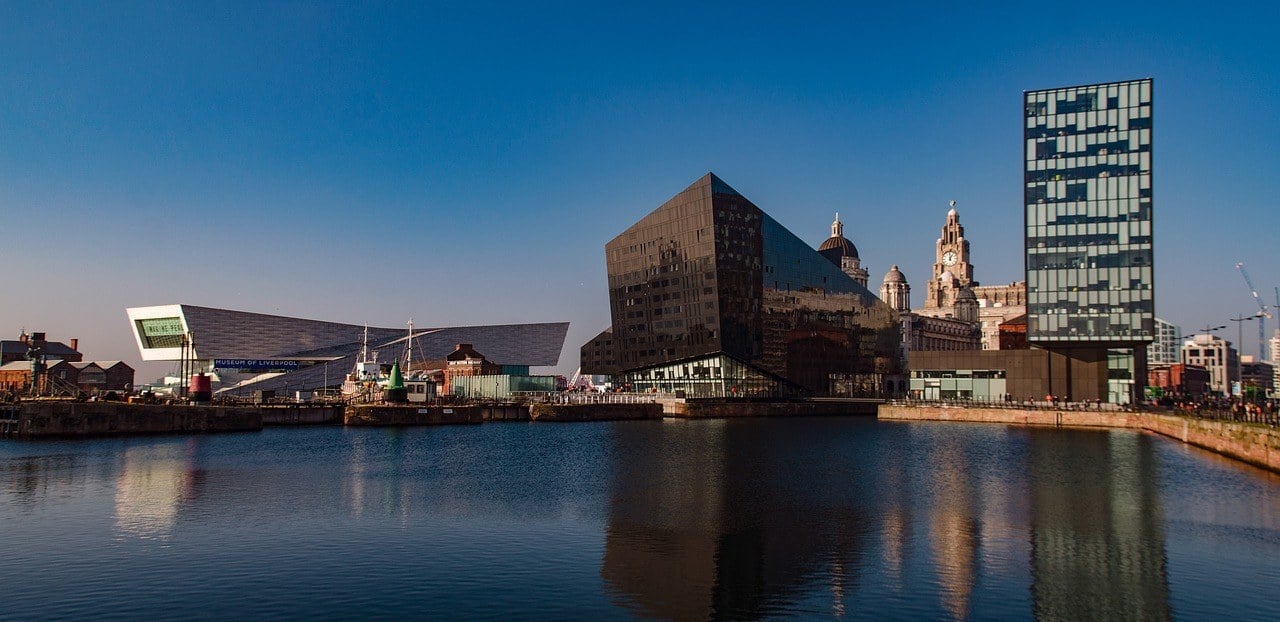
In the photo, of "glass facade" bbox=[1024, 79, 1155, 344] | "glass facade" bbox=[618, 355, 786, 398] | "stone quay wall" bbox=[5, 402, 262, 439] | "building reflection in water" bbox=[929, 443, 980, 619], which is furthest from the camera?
"glass facade" bbox=[618, 355, 786, 398]

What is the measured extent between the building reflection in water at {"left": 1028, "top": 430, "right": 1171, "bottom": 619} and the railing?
69.0ft

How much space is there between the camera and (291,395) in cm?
14012

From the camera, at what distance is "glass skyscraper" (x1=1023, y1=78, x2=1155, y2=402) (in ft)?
313

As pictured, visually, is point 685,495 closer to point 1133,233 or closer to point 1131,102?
point 1133,233

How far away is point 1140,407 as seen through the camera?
94188 mm

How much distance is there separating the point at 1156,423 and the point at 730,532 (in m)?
70.6

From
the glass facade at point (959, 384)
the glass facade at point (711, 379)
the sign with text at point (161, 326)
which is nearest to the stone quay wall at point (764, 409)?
the glass facade at point (711, 379)

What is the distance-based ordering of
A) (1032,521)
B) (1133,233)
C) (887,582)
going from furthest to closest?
(1133,233)
(1032,521)
(887,582)

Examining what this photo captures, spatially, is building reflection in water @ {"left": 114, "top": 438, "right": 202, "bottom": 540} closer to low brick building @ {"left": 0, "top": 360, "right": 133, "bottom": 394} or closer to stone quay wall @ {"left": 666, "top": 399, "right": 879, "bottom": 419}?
stone quay wall @ {"left": 666, "top": 399, "right": 879, "bottom": 419}

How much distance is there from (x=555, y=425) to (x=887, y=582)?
74.9 meters

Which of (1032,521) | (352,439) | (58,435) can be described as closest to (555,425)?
(352,439)

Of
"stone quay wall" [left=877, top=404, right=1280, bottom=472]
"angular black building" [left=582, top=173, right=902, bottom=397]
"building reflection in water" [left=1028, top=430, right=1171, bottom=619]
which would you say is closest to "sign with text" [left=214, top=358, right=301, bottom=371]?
"angular black building" [left=582, top=173, right=902, bottom=397]

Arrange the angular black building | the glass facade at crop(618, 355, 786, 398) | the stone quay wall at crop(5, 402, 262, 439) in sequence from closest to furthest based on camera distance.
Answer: the stone quay wall at crop(5, 402, 262, 439) < the angular black building < the glass facade at crop(618, 355, 786, 398)

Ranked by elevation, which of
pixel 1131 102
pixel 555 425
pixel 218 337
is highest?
pixel 1131 102
